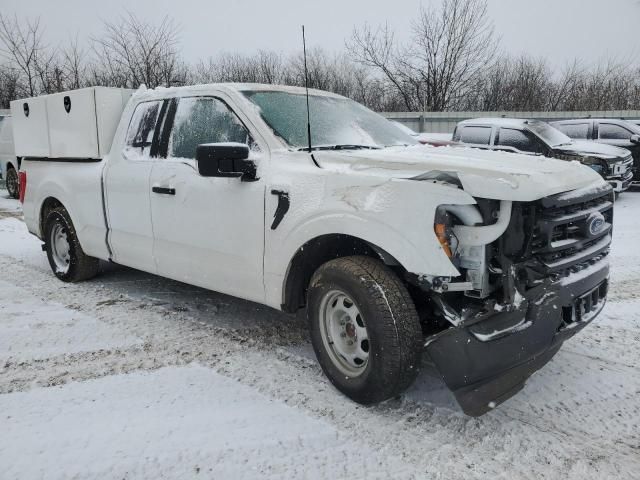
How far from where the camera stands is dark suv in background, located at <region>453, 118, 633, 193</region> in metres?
10.3

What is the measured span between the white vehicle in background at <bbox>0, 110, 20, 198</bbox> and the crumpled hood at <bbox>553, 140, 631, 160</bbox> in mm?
12444

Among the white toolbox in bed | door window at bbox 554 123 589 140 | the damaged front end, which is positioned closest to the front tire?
the damaged front end

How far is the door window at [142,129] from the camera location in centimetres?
438

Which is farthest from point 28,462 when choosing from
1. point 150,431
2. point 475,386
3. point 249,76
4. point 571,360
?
point 249,76

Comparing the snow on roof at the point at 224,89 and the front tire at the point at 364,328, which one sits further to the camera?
the snow on roof at the point at 224,89

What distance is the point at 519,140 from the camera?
10617mm

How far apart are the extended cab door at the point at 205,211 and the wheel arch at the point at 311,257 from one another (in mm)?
239

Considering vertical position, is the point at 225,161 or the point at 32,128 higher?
the point at 32,128

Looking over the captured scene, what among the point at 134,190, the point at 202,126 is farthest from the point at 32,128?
the point at 202,126

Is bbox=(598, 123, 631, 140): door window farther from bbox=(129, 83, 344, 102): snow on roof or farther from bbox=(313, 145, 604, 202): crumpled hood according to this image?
bbox=(313, 145, 604, 202): crumpled hood

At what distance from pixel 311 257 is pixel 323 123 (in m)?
1.10

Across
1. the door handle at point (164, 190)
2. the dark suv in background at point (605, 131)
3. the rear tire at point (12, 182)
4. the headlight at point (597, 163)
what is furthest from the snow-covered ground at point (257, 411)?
the rear tire at point (12, 182)

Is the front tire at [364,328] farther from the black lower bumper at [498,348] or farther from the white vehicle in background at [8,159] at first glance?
the white vehicle in background at [8,159]

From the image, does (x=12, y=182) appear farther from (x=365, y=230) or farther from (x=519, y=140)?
(x=365, y=230)
